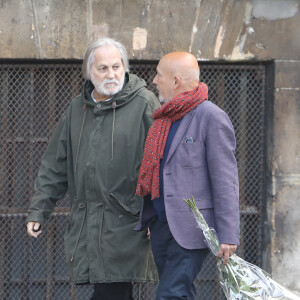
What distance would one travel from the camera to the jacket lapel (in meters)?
3.53

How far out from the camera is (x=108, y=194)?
3916mm

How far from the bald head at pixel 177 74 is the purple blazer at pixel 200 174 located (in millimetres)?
169

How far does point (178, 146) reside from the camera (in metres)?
3.53

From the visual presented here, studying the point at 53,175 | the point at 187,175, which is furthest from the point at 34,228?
the point at 187,175

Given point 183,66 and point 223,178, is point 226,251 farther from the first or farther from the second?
point 183,66

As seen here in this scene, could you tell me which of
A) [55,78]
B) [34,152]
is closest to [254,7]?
[55,78]

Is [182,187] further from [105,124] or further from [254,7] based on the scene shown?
[254,7]

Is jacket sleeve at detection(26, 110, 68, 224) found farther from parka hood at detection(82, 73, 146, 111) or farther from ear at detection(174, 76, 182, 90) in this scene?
ear at detection(174, 76, 182, 90)

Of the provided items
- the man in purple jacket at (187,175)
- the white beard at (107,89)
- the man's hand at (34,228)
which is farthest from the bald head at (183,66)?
the man's hand at (34,228)

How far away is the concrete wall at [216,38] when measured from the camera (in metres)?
5.22

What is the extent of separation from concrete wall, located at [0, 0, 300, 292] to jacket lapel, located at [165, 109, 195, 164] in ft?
5.83

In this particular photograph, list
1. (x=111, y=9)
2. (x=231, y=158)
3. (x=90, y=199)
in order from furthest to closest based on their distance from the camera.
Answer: (x=111, y=9) → (x=90, y=199) → (x=231, y=158)

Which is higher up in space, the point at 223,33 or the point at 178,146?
the point at 223,33

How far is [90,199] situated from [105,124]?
1.38 ft
